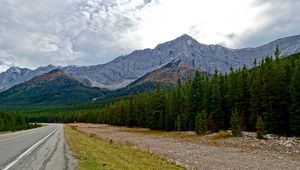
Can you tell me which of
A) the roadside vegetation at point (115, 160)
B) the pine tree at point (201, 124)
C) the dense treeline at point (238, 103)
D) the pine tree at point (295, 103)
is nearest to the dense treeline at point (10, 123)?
the dense treeline at point (238, 103)

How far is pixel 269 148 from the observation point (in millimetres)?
37469

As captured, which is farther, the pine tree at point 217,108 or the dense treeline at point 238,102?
the pine tree at point 217,108

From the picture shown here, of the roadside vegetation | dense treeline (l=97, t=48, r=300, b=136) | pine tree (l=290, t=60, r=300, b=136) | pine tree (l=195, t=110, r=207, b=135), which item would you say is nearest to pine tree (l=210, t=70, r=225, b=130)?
dense treeline (l=97, t=48, r=300, b=136)

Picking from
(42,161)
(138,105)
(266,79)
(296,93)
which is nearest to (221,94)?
(266,79)

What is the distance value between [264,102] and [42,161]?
42.1 metres

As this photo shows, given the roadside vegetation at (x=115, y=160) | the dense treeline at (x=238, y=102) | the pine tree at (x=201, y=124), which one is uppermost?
the dense treeline at (x=238, y=102)

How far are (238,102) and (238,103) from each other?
1074 millimetres

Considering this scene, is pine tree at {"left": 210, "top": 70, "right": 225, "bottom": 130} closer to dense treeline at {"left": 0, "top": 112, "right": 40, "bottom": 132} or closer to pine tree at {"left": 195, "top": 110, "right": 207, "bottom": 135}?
pine tree at {"left": 195, "top": 110, "right": 207, "bottom": 135}

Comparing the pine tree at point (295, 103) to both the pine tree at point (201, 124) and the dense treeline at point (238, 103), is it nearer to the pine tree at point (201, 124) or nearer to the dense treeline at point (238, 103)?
the dense treeline at point (238, 103)

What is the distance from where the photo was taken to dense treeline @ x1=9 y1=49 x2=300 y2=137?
50.7 m

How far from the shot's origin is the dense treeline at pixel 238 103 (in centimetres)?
5066

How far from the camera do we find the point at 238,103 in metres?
62.9

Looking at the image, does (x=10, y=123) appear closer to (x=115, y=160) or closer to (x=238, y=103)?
(x=238, y=103)

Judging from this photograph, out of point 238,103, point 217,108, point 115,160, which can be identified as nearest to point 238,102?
point 238,103
